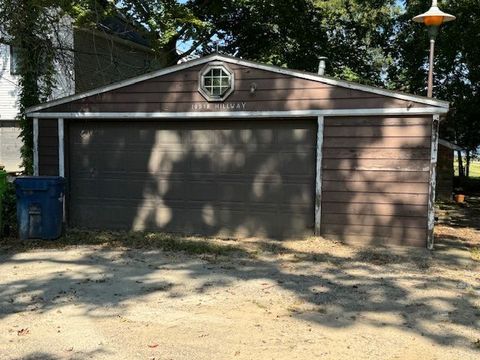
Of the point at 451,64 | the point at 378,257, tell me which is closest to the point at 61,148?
the point at 378,257

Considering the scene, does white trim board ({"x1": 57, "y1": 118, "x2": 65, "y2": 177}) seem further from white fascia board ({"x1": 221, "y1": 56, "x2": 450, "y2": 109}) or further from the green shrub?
white fascia board ({"x1": 221, "y1": 56, "x2": 450, "y2": 109})

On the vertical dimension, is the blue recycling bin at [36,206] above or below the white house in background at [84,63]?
below

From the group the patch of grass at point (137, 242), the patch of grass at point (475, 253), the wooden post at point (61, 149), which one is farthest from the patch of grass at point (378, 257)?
the wooden post at point (61, 149)

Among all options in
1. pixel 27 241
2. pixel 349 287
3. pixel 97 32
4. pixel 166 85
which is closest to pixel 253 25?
pixel 97 32

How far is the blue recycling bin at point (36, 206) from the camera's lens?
8039 mm

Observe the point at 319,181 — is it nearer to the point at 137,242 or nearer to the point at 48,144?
the point at 137,242

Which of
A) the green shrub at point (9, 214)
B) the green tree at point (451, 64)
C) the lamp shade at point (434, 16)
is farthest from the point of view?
the green tree at point (451, 64)

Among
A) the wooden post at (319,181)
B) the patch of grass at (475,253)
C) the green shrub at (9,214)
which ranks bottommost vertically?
the patch of grass at (475,253)

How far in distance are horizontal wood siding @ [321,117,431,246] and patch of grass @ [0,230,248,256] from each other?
1.82 m

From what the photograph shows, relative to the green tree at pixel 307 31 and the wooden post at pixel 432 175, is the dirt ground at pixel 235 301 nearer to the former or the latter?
the wooden post at pixel 432 175

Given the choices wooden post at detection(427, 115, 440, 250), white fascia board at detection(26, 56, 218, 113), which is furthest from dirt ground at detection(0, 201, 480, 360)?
white fascia board at detection(26, 56, 218, 113)

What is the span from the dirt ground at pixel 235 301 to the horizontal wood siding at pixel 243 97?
2215 millimetres

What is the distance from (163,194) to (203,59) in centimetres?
245

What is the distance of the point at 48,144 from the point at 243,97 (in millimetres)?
3765
